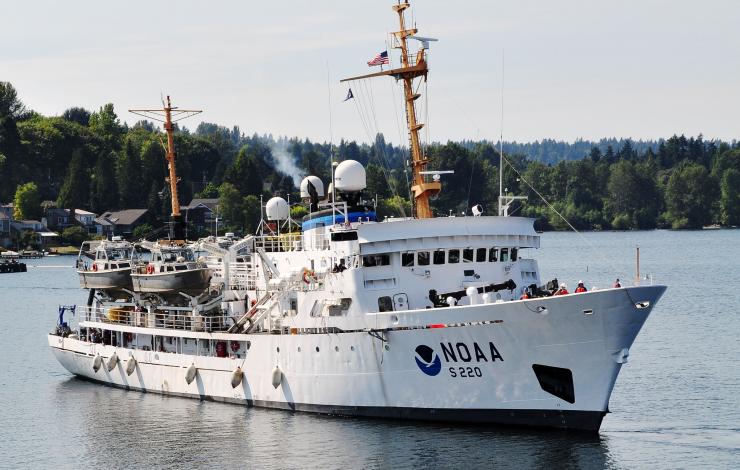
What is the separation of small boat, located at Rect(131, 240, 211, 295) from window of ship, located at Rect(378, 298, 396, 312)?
990cm

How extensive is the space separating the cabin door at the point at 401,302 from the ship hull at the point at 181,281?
10364 millimetres

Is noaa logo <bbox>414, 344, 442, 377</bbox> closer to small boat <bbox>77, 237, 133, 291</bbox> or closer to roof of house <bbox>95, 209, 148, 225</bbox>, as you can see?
small boat <bbox>77, 237, 133, 291</bbox>

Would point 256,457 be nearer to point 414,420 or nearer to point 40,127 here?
point 414,420

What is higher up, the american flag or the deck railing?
the american flag

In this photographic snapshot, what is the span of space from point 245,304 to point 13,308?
49250mm

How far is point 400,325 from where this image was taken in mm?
39031

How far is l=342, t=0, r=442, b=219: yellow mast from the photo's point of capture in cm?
4369

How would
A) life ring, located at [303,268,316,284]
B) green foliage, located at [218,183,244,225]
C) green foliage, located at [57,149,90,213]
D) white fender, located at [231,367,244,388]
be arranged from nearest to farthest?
life ring, located at [303,268,316,284], white fender, located at [231,367,244,388], green foliage, located at [218,183,244,225], green foliage, located at [57,149,90,213]

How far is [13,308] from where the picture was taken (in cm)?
9200

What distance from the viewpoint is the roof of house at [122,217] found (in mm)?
165375

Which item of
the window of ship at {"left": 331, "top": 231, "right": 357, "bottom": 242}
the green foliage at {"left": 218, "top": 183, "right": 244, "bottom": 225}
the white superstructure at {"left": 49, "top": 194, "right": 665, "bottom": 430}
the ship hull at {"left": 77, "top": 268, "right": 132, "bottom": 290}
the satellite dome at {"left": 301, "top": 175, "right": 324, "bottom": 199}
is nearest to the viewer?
the white superstructure at {"left": 49, "top": 194, "right": 665, "bottom": 430}

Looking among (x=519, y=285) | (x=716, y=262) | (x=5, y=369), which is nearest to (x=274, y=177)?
(x=716, y=262)

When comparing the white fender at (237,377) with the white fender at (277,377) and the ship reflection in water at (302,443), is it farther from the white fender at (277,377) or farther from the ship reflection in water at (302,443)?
the white fender at (277,377)

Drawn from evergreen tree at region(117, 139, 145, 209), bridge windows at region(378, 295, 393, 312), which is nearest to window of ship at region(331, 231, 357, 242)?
bridge windows at region(378, 295, 393, 312)
